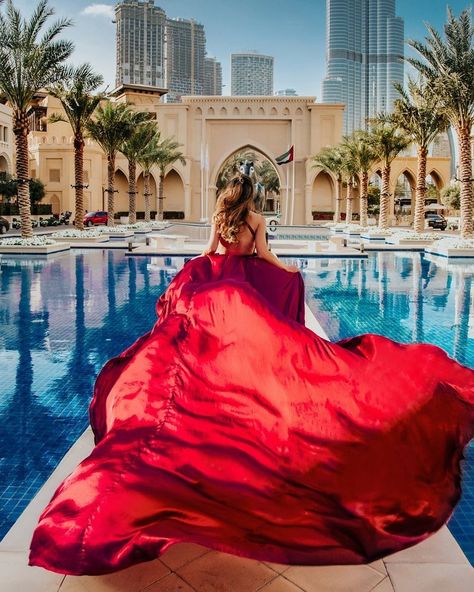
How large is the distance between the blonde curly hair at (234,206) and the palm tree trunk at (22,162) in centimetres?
1669

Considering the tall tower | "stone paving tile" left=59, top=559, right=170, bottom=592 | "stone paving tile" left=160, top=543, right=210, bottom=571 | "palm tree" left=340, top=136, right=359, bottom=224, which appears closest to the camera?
"stone paving tile" left=59, top=559, right=170, bottom=592

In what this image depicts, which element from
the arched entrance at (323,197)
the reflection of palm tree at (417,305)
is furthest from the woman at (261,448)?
→ the arched entrance at (323,197)

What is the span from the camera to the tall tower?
440 feet

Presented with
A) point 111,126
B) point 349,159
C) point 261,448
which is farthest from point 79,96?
point 261,448

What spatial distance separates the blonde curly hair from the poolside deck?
70.9 inches

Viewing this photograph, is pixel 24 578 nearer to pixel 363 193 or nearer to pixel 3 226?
pixel 3 226

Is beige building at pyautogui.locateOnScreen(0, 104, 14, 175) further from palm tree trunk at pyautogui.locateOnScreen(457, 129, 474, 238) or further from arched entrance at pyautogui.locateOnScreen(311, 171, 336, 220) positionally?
palm tree trunk at pyautogui.locateOnScreen(457, 129, 474, 238)

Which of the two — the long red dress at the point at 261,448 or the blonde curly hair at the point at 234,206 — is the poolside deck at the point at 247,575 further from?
the blonde curly hair at the point at 234,206

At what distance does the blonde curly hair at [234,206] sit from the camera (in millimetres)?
3758

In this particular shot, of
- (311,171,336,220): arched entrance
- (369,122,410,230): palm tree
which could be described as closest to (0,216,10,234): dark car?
(369,122,410,230): palm tree

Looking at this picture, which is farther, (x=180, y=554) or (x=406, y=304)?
(x=406, y=304)

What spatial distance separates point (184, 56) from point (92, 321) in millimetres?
162160

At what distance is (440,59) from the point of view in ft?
63.4

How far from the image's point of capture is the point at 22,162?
19.3m
